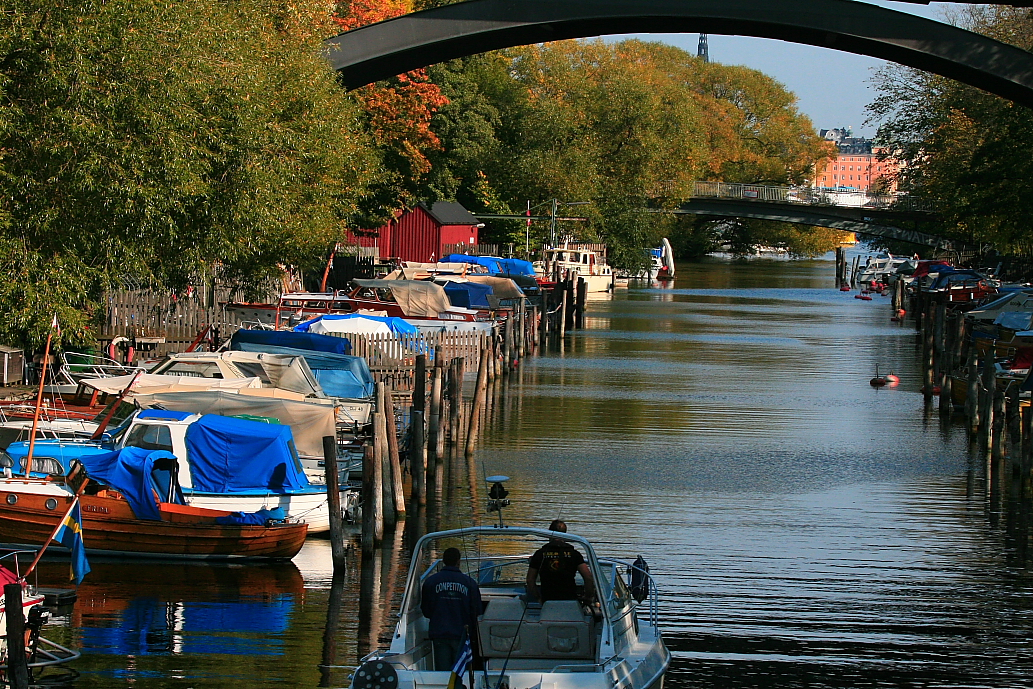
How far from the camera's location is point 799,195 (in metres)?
114

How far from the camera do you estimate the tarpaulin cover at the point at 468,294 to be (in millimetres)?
56750

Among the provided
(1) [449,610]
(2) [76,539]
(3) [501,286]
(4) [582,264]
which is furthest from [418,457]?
(4) [582,264]

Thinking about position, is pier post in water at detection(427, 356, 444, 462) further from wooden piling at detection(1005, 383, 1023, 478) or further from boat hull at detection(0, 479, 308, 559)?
wooden piling at detection(1005, 383, 1023, 478)

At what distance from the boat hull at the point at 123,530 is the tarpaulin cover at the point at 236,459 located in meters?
1.24

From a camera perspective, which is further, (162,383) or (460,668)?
(162,383)

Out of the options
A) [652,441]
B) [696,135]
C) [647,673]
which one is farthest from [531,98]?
[647,673]

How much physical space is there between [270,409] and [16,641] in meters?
11.9

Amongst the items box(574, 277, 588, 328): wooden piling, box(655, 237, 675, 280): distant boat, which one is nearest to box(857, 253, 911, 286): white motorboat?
box(655, 237, 675, 280): distant boat

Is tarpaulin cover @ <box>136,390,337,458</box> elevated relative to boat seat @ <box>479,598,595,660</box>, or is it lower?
elevated

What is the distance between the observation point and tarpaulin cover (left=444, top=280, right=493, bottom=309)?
2234 inches

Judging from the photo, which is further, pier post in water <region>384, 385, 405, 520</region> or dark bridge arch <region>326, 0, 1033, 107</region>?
dark bridge arch <region>326, 0, 1033, 107</region>

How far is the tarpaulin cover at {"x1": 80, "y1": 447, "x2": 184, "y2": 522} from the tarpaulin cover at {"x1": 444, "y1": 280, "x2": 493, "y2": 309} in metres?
35.5

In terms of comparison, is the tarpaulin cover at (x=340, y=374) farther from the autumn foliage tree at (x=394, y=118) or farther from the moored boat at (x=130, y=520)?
the autumn foliage tree at (x=394, y=118)

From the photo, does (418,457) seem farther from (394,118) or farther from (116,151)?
(394,118)
